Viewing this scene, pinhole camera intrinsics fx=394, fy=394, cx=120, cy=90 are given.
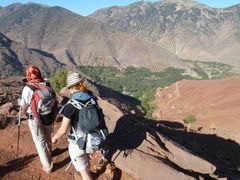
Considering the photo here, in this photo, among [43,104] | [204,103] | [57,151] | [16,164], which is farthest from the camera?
[204,103]

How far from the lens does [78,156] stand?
282 inches

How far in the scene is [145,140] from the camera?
10750 mm

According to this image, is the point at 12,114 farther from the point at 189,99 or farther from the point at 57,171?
the point at 189,99

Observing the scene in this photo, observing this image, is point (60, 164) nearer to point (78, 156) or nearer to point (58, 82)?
point (78, 156)

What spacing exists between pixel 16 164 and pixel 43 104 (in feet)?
8.52

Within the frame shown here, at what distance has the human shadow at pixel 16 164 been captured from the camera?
9.30 m

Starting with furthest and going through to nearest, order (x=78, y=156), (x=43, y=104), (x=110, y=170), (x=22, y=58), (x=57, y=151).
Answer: (x=22, y=58) → (x=57, y=151) → (x=110, y=170) → (x=43, y=104) → (x=78, y=156)

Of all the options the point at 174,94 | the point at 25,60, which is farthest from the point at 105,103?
the point at 25,60

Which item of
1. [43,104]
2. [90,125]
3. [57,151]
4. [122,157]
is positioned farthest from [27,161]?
[90,125]

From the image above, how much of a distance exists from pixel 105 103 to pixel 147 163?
10.9 ft

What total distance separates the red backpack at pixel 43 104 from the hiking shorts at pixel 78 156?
3.65 ft

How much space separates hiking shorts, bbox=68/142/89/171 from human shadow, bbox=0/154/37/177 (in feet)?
8.88

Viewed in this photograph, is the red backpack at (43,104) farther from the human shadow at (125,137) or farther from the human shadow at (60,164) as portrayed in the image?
the human shadow at (125,137)

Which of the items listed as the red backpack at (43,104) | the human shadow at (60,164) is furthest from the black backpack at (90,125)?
the human shadow at (60,164)
